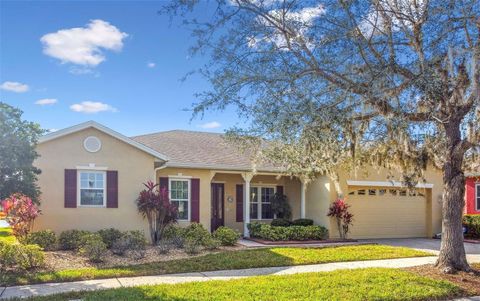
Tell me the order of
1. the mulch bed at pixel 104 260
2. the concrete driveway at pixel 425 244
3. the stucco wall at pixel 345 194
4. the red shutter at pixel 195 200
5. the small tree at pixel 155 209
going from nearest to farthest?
the mulch bed at pixel 104 260, the concrete driveway at pixel 425 244, the small tree at pixel 155 209, the red shutter at pixel 195 200, the stucco wall at pixel 345 194

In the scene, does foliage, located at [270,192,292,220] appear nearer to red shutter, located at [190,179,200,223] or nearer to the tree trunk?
red shutter, located at [190,179,200,223]

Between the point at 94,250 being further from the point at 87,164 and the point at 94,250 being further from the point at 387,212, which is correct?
the point at 387,212

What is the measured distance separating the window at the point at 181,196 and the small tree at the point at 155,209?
1.16 meters

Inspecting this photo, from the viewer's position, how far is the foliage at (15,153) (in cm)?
957

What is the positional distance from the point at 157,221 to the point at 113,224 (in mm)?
1439

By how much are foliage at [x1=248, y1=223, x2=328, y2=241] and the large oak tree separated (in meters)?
7.73

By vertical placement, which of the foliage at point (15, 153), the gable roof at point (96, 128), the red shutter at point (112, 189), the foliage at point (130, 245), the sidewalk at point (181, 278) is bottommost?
the sidewalk at point (181, 278)

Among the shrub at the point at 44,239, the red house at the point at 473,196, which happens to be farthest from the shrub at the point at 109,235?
the red house at the point at 473,196

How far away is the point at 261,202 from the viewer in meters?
19.9

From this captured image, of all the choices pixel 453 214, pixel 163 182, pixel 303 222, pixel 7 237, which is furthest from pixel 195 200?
pixel 453 214

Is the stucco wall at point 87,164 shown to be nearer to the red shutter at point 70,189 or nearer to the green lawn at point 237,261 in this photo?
the red shutter at point 70,189

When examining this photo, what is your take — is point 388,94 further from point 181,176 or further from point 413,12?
point 181,176

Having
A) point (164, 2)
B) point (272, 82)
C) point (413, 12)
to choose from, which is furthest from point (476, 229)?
point (164, 2)

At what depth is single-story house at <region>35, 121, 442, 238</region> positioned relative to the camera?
560 inches
